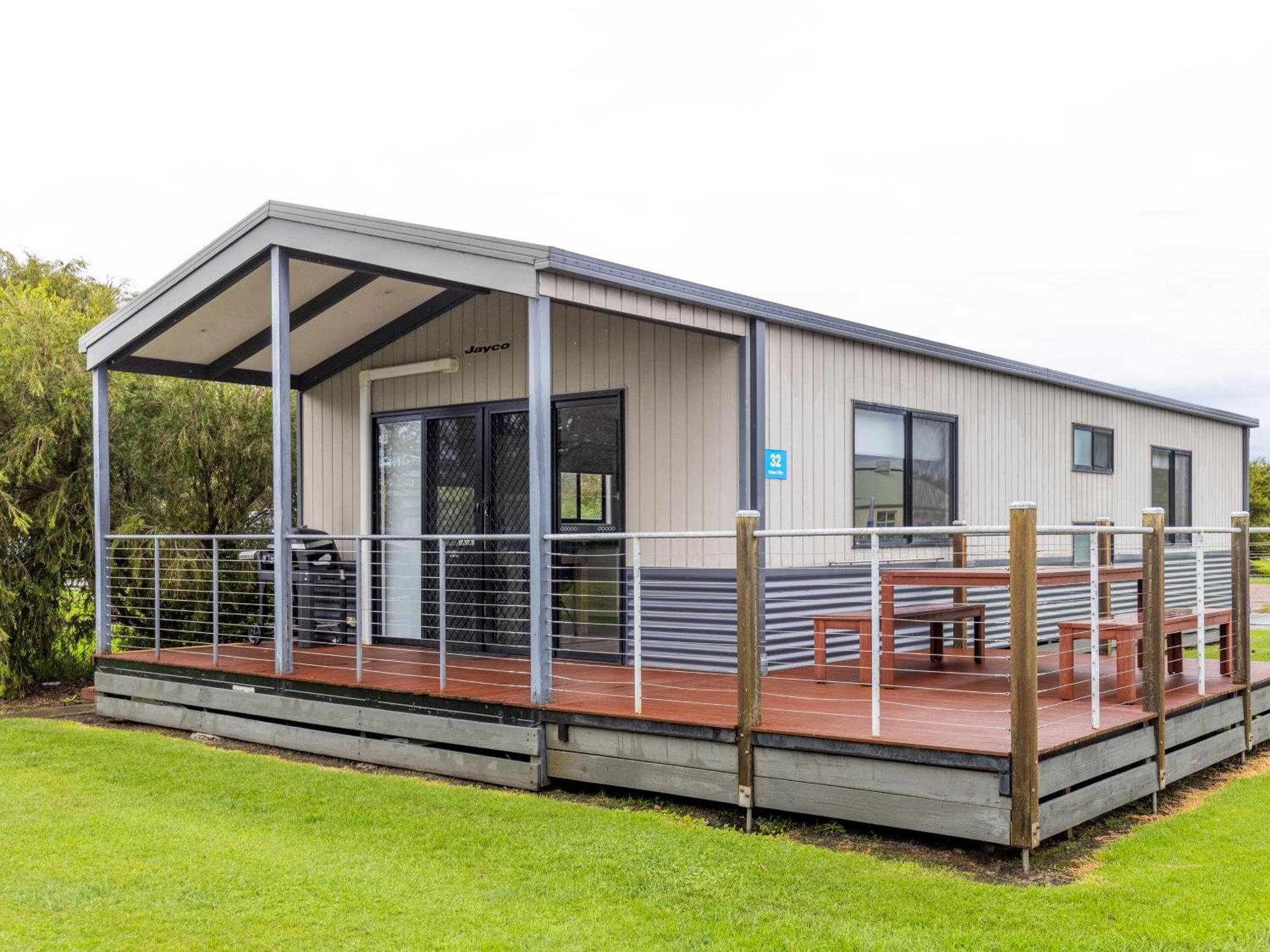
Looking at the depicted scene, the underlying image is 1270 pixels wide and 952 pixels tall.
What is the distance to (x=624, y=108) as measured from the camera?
2181 centimetres

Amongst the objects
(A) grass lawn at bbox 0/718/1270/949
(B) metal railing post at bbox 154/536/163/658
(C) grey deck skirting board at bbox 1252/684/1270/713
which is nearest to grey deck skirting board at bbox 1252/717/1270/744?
(C) grey deck skirting board at bbox 1252/684/1270/713

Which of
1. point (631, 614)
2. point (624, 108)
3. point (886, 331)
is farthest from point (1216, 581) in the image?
point (624, 108)

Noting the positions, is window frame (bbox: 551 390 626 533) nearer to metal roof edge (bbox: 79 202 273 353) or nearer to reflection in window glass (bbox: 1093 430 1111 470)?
metal roof edge (bbox: 79 202 273 353)

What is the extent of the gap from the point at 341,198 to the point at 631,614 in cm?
2438

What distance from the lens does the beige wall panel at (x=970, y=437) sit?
7512mm

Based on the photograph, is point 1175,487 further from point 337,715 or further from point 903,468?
point 337,715

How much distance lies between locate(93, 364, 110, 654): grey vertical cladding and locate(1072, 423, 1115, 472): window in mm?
8784

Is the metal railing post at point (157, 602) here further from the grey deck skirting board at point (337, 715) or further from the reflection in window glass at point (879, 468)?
the reflection in window glass at point (879, 468)

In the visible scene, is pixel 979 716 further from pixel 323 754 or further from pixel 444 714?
pixel 323 754

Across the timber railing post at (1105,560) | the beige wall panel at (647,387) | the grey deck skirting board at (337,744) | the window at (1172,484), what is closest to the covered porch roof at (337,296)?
the beige wall panel at (647,387)

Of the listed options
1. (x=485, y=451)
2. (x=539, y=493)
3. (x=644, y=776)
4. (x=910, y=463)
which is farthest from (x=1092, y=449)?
(x=644, y=776)

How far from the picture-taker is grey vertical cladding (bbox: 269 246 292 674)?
718cm

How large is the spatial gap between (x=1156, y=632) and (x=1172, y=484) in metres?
8.13

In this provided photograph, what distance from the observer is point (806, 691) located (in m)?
6.23
